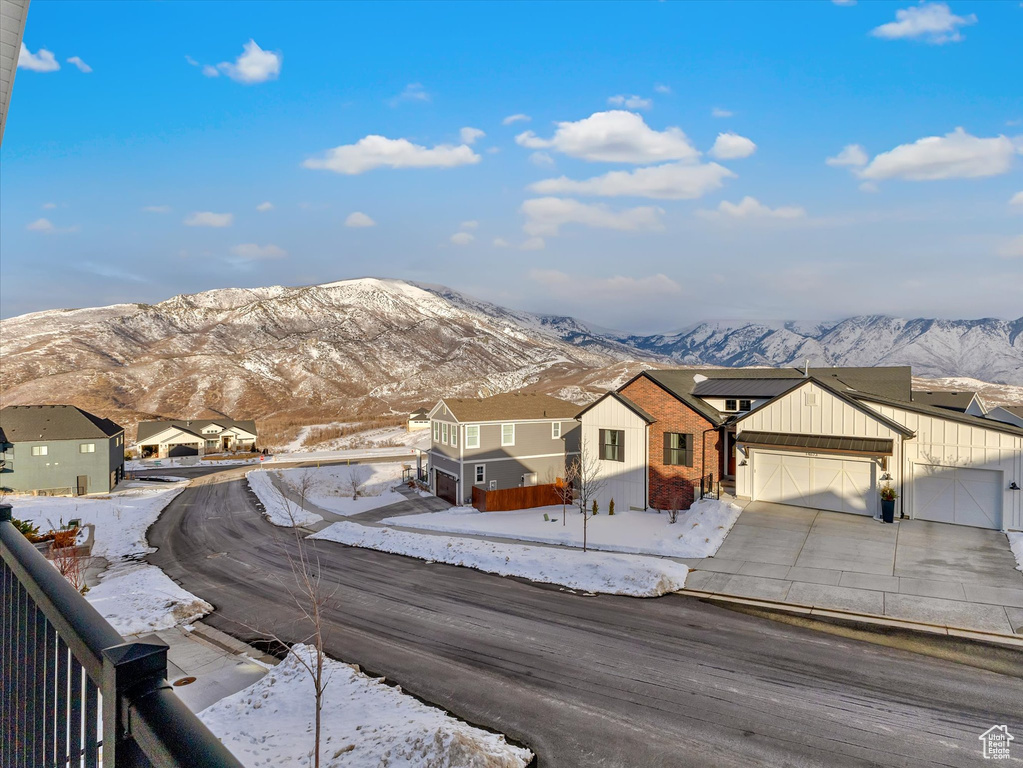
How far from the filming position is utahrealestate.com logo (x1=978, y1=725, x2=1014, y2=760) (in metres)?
9.64

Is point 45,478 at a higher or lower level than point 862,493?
lower

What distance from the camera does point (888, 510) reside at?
22.1 metres

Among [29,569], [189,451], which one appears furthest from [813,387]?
[189,451]

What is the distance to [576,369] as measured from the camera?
19675 centimetres

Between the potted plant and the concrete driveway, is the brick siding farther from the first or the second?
the potted plant

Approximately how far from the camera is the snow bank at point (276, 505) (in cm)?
3259

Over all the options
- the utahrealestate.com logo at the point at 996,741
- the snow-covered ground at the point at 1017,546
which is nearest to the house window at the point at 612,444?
the snow-covered ground at the point at 1017,546

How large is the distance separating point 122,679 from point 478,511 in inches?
1397

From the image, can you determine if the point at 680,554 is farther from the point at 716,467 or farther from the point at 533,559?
the point at 716,467

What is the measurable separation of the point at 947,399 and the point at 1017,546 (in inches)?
768

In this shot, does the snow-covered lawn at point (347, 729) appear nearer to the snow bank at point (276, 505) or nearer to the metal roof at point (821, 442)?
the snow bank at point (276, 505)

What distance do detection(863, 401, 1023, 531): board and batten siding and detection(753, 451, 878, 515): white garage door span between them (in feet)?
4.58

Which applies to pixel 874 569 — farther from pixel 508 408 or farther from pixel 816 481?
pixel 508 408

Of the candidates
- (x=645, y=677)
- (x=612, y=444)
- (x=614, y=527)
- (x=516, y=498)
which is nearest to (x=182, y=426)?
(x=516, y=498)
